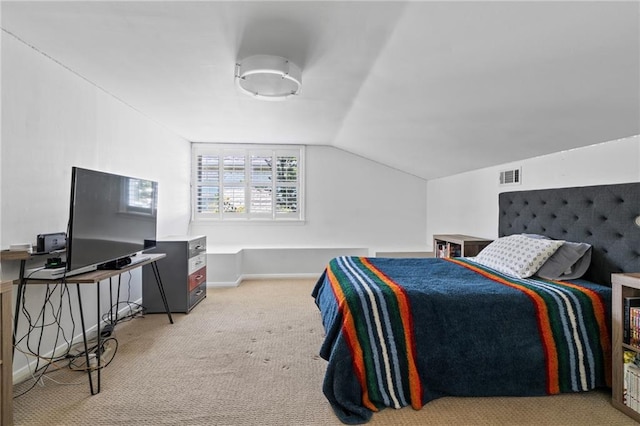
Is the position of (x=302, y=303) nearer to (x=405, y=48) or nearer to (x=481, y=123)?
(x=481, y=123)

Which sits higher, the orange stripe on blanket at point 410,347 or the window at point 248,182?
the window at point 248,182

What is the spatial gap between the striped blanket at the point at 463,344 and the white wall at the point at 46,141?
212cm

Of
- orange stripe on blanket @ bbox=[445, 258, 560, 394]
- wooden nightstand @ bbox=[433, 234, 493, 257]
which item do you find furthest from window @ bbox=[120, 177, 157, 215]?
wooden nightstand @ bbox=[433, 234, 493, 257]

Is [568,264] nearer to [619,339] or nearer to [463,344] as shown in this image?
[619,339]

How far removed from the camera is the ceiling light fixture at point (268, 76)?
2.11 metres

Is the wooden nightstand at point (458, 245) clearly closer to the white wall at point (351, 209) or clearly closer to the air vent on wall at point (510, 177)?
the air vent on wall at point (510, 177)

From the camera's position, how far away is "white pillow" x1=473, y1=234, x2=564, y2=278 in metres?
2.41

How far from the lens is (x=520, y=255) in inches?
99.7

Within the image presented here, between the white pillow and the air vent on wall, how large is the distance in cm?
78

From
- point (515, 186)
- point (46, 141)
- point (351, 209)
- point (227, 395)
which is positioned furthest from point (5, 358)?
point (351, 209)

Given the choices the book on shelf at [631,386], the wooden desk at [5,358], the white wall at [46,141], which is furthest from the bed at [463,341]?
the white wall at [46,141]

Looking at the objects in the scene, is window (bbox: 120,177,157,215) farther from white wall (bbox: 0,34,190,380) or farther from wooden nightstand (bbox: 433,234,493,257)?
wooden nightstand (bbox: 433,234,493,257)

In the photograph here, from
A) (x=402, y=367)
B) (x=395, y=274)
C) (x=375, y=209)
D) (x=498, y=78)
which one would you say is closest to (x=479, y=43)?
(x=498, y=78)

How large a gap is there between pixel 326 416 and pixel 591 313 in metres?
1.64
